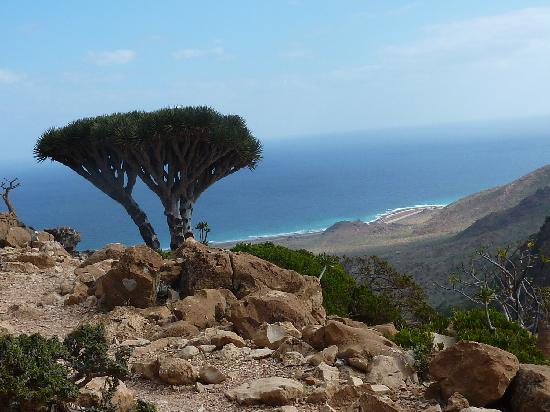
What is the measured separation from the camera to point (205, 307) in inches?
373

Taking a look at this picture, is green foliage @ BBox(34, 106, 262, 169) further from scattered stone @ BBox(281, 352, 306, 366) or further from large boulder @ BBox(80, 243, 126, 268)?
scattered stone @ BBox(281, 352, 306, 366)

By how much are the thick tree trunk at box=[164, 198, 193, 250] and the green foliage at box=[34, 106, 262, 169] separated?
268cm

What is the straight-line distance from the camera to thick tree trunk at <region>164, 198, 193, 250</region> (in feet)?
71.8

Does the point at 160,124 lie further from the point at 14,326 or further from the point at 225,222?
the point at 225,222

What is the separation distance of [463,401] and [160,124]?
17.0 m

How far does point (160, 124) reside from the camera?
2100 cm

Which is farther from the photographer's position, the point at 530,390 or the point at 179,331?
the point at 179,331

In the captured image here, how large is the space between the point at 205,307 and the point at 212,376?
274cm

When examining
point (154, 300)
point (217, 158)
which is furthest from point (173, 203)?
point (154, 300)

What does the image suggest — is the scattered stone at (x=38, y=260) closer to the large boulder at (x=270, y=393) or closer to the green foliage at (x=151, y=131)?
the green foliage at (x=151, y=131)

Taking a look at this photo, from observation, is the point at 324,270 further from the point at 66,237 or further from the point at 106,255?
the point at 66,237

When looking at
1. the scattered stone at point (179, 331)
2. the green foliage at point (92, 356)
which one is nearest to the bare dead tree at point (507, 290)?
the scattered stone at point (179, 331)

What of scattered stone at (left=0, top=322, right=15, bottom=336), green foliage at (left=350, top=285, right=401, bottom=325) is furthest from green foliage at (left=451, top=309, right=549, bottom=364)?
scattered stone at (left=0, top=322, right=15, bottom=336)

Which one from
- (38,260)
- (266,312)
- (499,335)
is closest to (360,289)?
(499,335)
